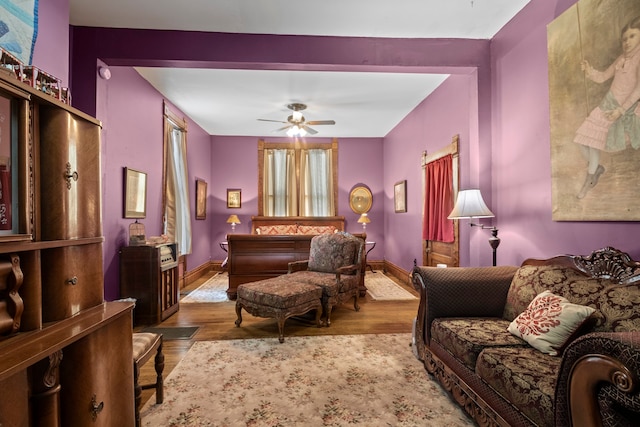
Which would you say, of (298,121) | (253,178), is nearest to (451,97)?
(298,121)

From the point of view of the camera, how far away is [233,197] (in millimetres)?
7395

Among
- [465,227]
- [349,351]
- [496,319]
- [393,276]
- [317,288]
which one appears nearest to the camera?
[496,319]

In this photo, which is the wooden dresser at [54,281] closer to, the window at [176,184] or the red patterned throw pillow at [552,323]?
the red patterned throw pillow at [552,323]

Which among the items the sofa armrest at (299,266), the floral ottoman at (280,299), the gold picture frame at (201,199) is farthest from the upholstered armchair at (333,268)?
the gold picture frame at (201,199)

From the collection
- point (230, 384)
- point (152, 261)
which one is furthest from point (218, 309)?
point (230, 384)

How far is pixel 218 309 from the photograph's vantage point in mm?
4137

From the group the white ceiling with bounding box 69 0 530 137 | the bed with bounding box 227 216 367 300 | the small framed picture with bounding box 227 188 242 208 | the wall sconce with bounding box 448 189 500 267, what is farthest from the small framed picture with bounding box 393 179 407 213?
the small framed picture with bounding box 227 188 242 208

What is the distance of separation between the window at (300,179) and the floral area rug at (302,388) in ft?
15.3

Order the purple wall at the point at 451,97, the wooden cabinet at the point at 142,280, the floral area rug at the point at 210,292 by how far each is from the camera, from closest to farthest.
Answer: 1. the purple wall at the point at 451,97
2. the wooden cabinet at the point at 142,280
3. the floral area rug at the point at 210,292

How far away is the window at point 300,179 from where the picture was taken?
24.5 feet

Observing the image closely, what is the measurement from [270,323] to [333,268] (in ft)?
3.40

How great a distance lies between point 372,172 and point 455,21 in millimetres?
4682

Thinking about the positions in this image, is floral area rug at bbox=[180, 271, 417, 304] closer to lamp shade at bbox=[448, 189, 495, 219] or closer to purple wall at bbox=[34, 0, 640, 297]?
purple wall at bbox=[34, 0, 640, 297]

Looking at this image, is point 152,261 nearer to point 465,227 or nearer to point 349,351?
point 349,351
